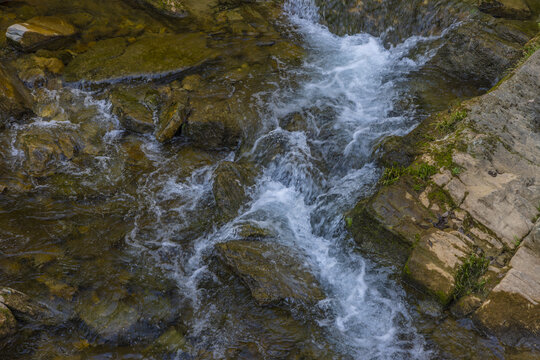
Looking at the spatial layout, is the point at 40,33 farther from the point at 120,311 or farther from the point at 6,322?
the point at 120,311

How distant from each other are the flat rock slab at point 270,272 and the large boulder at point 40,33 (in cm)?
782

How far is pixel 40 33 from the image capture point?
10133 millimetres

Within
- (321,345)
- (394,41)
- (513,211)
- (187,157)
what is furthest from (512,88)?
(187,157)

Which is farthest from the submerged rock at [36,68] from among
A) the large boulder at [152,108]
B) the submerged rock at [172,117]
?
the submerged rock at [172,117]

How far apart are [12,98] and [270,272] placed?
23.6 feet

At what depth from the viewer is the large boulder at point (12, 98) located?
28.4 ft

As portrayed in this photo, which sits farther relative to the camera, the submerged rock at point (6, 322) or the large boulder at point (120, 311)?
the large boulder at point (120, 311)

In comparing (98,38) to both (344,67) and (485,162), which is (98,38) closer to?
(344,67)

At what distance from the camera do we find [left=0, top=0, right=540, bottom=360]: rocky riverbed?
5.67m

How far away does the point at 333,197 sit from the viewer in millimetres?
7457

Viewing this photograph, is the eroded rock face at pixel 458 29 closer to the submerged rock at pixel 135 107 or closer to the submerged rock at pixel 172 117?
the submerged rock at pixel 172 117

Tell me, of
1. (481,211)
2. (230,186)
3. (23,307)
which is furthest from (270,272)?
(23,307)

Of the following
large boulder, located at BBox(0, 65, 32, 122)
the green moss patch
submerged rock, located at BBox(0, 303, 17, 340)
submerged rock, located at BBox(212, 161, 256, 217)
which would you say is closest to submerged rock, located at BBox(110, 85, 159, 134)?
large boulder, located at BBox(0, 65, 32, 122)

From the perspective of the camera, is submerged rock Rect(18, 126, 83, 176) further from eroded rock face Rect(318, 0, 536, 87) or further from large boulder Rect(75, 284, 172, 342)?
eroded rock face Rect(318, 0, 536, 87)
